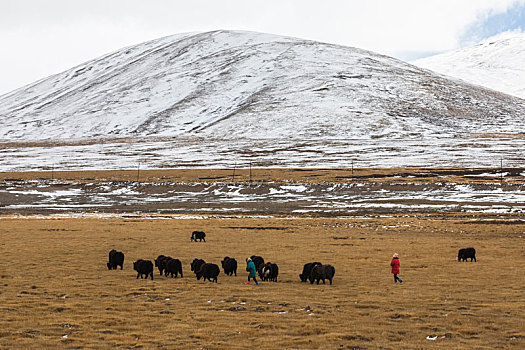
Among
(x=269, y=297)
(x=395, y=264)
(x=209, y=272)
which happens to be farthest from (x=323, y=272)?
(x=209, y=272)

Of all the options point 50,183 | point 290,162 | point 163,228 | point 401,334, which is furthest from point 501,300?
point 290,162

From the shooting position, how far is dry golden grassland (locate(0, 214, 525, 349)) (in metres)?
13.8

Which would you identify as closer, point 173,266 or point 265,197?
point 173,266

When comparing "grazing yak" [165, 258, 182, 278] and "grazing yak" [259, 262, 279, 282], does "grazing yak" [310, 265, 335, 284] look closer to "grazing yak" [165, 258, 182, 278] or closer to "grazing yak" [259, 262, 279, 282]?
"grazing yak" [259, 262, 279, 282]

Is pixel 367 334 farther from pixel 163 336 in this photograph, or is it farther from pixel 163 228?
pixel 163 228

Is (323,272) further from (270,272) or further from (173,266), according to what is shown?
(173,266)

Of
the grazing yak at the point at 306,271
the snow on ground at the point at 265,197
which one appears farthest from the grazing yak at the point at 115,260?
the snow on ground at the point at 265,197

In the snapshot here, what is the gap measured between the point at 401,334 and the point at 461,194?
→ 65393 mm

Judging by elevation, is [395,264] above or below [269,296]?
above

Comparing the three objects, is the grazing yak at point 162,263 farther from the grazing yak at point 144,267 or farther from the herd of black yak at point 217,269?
the grazing yak at point 144,267

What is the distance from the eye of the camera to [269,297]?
62.6 feet

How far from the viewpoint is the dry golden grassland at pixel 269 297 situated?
45.2 ft

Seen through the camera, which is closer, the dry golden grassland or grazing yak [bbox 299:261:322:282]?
the dry golden grassland

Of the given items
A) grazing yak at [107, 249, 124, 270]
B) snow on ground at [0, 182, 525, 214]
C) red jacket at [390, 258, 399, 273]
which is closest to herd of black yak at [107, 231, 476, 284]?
grazing yak at [107, 249, 124, 270]
